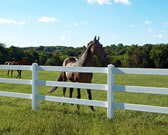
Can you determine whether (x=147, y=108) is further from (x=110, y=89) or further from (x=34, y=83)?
(x=34, y=83)

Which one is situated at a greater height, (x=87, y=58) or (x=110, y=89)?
(x=87, y=58)

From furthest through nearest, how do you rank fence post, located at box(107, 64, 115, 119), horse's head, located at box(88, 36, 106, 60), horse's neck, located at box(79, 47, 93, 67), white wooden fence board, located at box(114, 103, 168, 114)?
1. horse's neck, located at box(79, 47, 93, 67)
2. horse's head, located at box(88, 36, 106, 60)
3. fence post, located at box(107, 64, 115, 119)
4. white wooden fence board, located at box(114, 103, 168, 114)

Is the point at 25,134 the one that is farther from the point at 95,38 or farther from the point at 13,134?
the point at 95,38

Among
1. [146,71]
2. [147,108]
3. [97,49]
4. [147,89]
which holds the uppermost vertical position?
[97,49]

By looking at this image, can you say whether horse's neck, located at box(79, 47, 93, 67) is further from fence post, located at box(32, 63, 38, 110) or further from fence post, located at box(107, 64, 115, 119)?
fence post, located at box(107, 64, 115, 119)

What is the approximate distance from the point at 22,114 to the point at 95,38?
3.57 m

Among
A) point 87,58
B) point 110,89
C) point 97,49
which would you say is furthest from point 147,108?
point 87,58

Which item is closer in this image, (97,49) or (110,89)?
(110,89)

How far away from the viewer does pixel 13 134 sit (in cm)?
496

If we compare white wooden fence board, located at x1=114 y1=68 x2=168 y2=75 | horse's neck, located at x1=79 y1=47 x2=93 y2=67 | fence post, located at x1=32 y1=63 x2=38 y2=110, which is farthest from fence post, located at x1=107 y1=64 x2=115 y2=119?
fence post, located at x1=32 y1=63 x2=38 y2=110

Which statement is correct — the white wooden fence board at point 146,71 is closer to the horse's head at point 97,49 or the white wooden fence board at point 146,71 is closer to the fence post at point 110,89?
the fence post at point 110,89

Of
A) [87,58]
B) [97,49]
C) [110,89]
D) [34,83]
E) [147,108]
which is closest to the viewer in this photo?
[147,108]

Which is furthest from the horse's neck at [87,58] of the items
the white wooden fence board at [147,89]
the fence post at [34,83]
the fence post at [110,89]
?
the white wooden fence board at [147,89]

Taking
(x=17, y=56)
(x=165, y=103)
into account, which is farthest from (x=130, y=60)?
(x=165, y=103)
